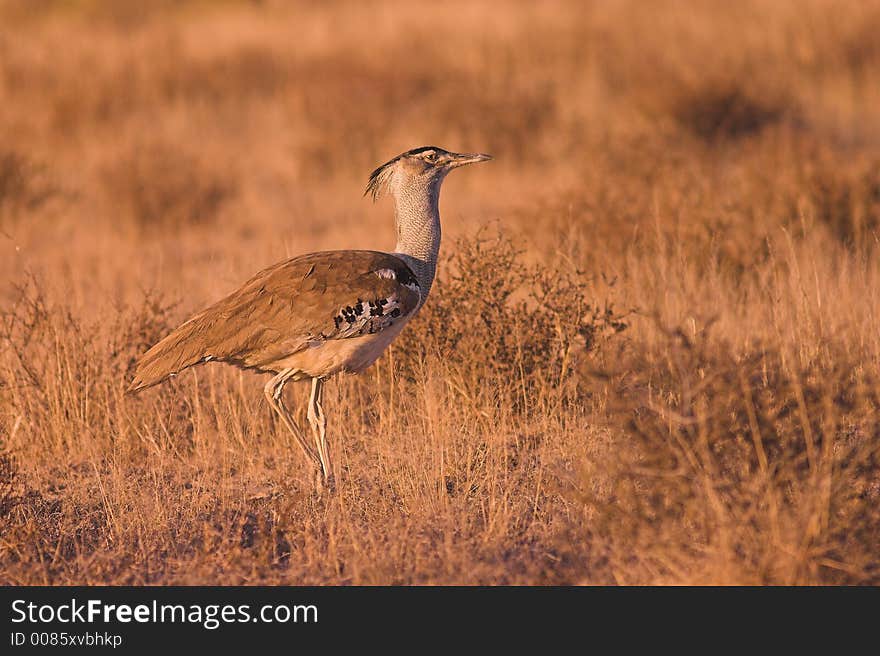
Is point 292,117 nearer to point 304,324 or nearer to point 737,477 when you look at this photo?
point 304,324

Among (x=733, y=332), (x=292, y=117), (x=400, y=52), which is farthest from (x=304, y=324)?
(x=400, y=52)

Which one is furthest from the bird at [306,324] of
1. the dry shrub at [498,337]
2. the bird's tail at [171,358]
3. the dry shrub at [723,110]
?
the dry shrub at [723,110]

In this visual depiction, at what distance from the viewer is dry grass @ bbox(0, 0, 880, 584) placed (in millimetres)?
3314

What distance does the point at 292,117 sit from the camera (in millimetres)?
12484

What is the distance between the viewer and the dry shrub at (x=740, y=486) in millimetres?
3021

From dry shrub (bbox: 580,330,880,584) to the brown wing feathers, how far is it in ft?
3.39

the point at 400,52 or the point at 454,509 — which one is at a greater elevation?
the point at 400,52

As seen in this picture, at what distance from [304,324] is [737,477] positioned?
5.18 feet

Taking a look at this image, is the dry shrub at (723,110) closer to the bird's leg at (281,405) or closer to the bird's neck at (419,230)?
the bird's neck at (419,230)

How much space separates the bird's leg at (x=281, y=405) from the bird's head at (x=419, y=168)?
83 cm

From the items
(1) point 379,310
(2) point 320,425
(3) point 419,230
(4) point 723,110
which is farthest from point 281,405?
(4) point 723,110

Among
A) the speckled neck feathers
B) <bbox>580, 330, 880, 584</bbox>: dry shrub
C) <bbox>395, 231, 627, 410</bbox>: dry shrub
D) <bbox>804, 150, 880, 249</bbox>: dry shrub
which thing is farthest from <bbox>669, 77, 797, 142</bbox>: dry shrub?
<bbox>580, 330, 880, 584</bbox>: dry shrub

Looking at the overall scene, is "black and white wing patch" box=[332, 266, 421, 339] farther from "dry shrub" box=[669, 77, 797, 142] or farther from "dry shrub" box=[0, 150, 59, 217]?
"dry shrub" box=[669, 77, 797, 142]

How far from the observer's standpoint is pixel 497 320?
5016 mm
